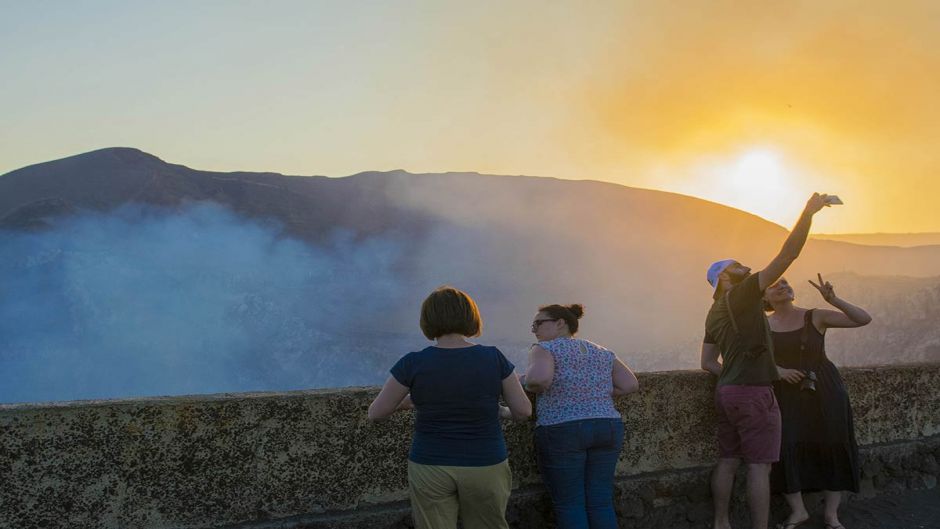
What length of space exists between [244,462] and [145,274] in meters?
30.2

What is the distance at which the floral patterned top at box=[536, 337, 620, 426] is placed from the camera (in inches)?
133

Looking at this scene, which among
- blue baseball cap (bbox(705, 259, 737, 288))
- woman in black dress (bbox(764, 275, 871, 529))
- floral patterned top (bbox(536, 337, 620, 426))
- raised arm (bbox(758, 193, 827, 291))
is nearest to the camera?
floral patterned top (bbox(536, 337, 620, 426))

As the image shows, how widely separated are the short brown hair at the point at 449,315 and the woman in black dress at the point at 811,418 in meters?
2.36

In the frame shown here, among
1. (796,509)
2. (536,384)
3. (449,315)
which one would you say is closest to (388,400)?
(449,315)

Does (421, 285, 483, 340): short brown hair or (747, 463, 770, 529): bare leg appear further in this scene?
(747, 463, 770, 529): bare leg

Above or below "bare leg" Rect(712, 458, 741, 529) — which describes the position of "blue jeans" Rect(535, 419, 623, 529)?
above

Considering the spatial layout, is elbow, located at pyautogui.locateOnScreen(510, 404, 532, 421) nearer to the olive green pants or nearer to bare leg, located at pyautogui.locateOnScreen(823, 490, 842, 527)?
the olive green pants

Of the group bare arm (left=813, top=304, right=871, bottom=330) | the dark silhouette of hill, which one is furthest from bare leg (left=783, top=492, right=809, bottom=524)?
the dark silhouette of hill

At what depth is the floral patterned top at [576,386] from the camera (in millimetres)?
3367

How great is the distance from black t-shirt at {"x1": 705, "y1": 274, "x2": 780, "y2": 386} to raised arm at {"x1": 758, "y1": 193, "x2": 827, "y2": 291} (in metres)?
0.21

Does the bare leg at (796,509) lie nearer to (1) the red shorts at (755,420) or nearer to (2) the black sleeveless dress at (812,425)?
(2) the black sleeveless dress at (812,425)

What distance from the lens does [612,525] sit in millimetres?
3383

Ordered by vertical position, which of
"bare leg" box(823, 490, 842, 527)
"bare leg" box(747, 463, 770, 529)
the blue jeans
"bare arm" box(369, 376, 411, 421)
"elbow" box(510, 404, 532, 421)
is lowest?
"bare leg" box(823, 490, 842, 527)

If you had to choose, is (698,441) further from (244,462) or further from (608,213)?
(608,213)
